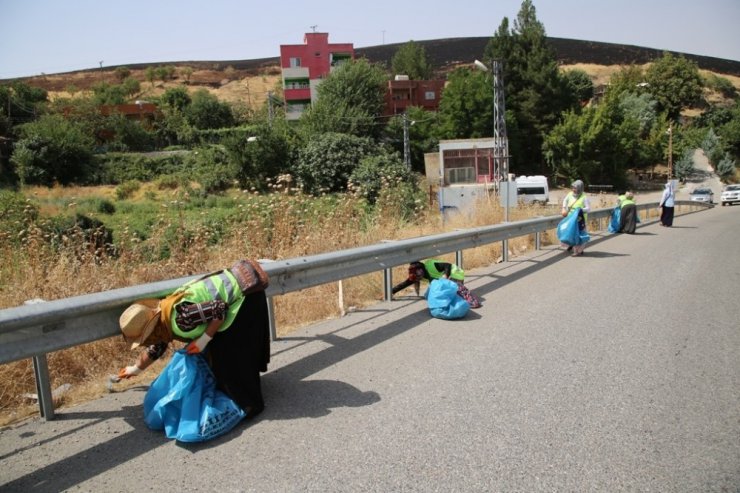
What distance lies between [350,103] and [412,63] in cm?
3679

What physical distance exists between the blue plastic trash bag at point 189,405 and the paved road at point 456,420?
0.28ft

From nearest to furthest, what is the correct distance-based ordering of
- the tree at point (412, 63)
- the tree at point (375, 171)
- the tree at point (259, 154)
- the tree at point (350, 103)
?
the tree at point (375, 171)
the tree at point (259, 154)
the tree at point (350, 103)
the tree at point (412, 63)

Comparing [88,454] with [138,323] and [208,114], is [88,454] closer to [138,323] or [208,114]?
[138,323]

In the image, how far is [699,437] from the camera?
10.9ft

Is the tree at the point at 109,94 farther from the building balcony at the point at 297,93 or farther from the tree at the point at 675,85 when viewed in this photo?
the tree at the point at 675,85

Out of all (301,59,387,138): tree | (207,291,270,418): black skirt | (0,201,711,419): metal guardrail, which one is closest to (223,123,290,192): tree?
(301,59,387,138): tree

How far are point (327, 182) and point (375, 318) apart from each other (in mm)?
40982

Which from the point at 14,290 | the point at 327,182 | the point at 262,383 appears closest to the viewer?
the point at 262,383

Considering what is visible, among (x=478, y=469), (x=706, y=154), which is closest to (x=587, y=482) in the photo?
(x=478, y=469)

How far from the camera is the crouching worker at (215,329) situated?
351 cm

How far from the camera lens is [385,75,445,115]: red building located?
76.0 metres

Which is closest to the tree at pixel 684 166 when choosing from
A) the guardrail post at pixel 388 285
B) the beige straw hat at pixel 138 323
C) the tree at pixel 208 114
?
the tree at pixel 208 114

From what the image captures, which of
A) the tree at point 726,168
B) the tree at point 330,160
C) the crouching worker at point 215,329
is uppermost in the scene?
the tree at point 330,160

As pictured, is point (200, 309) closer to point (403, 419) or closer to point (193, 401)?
point (193, 401)
